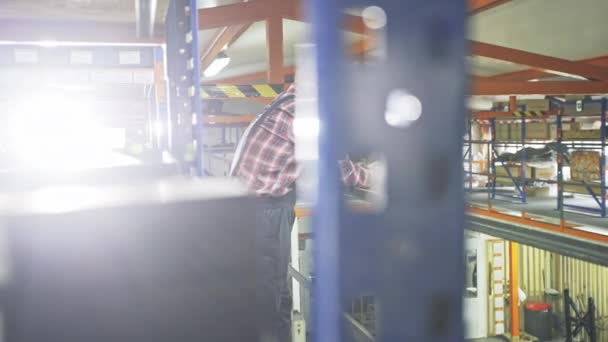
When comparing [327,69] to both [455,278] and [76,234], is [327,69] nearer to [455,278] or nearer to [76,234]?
[455,278]

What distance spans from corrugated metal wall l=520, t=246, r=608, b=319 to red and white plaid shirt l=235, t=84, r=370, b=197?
1569 cm

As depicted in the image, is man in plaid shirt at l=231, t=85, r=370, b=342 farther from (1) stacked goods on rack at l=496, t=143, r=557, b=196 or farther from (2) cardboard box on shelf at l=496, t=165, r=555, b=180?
(2) cardboard box on shelf at l=496, t=165, r=555, b=180

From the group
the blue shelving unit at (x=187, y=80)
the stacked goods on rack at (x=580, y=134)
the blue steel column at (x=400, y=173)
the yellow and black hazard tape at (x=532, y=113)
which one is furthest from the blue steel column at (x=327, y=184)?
the yellow and black hazard tape at (x=532, y=113)

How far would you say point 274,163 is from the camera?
2936mm

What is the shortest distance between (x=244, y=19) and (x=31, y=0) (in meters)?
3.00

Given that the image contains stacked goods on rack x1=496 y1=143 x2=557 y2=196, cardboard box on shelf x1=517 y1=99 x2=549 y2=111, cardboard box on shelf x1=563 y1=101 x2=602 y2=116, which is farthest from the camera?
stacked goods on rack x1=496 y1=143 x2=557 y2=196

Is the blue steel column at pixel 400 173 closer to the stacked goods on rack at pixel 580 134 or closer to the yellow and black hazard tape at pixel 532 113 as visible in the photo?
the stacked goods on rack at pixel 580 134

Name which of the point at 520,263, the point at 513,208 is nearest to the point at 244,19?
the point at 513,208

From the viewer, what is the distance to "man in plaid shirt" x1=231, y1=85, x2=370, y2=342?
2.83m

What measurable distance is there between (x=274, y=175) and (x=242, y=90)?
11.1ft

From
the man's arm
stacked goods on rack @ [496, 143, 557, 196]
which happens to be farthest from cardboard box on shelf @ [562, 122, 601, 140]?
the man's arm

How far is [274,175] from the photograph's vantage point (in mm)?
3006

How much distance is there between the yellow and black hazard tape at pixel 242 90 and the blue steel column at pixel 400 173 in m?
5.26

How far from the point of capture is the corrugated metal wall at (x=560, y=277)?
16.4 m
